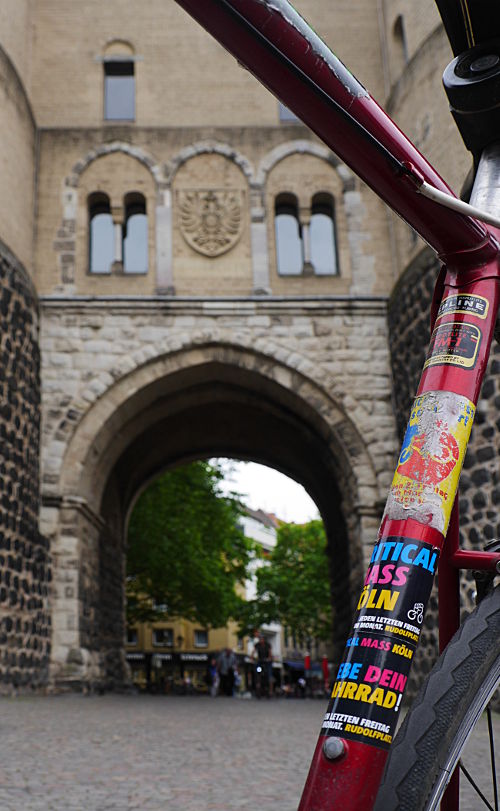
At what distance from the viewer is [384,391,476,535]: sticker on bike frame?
3.71 ft

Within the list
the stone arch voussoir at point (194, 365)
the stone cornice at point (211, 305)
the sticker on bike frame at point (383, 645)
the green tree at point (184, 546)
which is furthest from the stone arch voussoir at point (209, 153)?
the sticker on bike frame at point (383, 645)

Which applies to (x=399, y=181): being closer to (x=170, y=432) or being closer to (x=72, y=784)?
(x=72, y=784)

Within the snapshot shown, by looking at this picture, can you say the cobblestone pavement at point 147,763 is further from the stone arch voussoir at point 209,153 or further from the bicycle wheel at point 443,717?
the stone arch voussoir at point 209,153

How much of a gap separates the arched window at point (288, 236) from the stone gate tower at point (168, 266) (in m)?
0.03

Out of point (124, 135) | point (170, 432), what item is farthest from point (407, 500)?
point (170, 432)

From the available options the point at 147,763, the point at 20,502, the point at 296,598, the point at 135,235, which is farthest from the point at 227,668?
the point at 296,598

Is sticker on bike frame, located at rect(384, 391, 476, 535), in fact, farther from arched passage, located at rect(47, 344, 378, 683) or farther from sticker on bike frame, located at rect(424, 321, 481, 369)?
arched passage, located at rect(47, 344, 378, 683)

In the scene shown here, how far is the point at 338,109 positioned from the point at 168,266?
1316cm

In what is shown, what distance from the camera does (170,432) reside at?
18172mm

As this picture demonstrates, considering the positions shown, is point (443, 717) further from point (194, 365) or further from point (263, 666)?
point (263, 666)

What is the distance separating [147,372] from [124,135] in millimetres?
4236

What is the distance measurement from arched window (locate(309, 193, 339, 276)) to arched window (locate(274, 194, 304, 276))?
0.79 feet

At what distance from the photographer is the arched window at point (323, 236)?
14.6 meters

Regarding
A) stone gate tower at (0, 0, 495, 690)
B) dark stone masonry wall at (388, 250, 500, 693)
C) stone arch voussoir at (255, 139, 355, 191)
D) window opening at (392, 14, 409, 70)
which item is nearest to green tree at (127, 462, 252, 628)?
stone gate tower at (0, 0, 495, 690)
